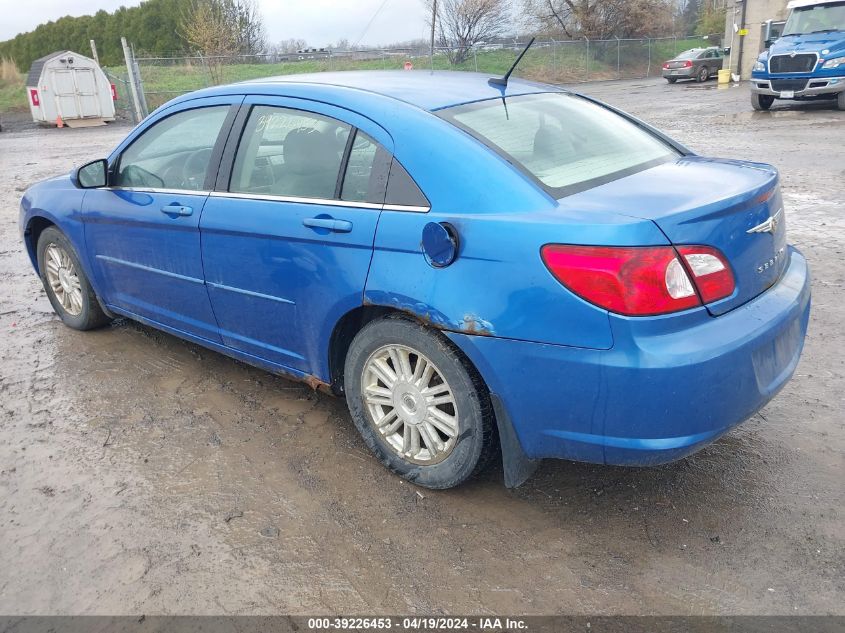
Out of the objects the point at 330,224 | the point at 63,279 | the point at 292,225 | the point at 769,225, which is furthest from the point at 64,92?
the point at 769,225

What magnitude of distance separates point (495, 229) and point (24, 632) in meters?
2.11

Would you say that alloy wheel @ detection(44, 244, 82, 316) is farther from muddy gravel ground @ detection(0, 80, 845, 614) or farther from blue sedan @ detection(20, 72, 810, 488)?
blue sedan @ detection(20, 72, 810, 488)

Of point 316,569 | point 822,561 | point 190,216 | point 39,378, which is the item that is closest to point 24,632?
point 316,569

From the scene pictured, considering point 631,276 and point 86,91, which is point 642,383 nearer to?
point 631,276

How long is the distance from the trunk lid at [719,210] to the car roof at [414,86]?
855 millimetres

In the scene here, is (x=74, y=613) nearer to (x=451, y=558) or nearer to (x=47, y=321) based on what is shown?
(x=451, y=558)

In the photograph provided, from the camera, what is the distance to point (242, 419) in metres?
3.79

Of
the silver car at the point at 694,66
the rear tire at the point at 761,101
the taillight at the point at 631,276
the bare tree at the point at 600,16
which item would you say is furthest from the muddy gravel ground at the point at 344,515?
the bare tree at the point at 600,16

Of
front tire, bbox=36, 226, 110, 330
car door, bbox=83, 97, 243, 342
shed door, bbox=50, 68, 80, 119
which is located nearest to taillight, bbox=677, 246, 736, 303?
car door, bbox=83, 97, 243, 342

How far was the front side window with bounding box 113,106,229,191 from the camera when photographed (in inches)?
150

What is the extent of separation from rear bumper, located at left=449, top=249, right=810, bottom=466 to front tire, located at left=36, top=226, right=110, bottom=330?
10.7ft

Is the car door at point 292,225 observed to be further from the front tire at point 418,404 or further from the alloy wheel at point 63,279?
the alloy wheel at point 63,279

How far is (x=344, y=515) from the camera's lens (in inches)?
116

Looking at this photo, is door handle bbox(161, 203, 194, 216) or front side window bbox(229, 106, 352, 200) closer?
front side window bbox(229, 106, 352, 200)
